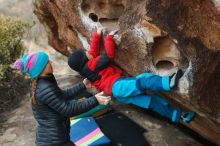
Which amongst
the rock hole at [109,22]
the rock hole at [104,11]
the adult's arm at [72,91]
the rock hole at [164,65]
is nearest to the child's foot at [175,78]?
the rock hole at [164,65]

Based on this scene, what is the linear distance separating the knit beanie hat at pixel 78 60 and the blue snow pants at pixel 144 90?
727 millimetres

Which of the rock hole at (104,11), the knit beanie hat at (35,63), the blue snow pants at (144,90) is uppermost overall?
the rock hole at (104,11)

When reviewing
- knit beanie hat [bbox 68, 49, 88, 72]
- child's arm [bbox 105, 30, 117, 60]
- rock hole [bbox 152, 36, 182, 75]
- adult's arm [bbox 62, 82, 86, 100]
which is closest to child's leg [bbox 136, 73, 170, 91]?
rock hole [bbox 152, 36, 182, 75]

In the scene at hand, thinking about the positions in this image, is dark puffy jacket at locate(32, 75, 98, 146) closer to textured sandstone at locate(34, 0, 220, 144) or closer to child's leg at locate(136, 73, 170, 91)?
child's leg at locate(136, 73, 170, 91)

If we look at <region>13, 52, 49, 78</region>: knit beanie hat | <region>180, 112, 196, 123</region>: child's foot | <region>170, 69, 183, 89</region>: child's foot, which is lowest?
<region>180, 112, 196, 123</region>: child's foot

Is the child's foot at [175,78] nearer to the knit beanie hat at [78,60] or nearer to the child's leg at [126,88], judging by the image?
the child's leg at [126,88]

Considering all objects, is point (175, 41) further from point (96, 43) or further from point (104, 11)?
point (104, 11)

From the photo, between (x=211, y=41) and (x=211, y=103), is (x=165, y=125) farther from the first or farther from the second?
(x=211, y=41)

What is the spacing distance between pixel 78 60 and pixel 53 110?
1493mm

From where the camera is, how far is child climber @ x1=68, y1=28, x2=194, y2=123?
203 inches

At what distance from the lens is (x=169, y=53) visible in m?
5.29

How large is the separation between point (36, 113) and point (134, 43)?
1.74m

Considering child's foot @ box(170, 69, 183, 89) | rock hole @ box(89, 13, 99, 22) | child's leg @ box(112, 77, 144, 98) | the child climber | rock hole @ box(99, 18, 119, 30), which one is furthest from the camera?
rock hole @ box(89, 13, 99, 22)

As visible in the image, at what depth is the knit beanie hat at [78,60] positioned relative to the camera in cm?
612
